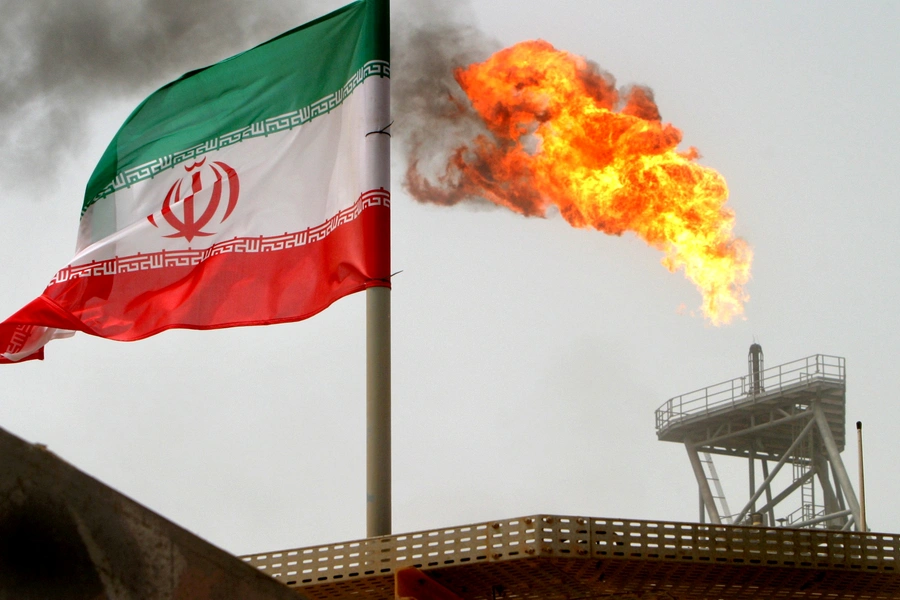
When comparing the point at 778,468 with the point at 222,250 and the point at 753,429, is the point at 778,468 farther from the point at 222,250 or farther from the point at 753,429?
the point at 222,250

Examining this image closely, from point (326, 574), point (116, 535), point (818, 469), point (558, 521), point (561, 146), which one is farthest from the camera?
point (818, 469)

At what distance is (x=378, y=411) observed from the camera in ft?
45.8

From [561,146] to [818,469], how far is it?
38.4 metres

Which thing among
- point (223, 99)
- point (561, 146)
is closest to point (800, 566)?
point (223, 99)

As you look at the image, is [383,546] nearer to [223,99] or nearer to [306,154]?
[306,154]

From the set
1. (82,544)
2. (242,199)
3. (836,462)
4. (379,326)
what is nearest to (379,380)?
(379,326)

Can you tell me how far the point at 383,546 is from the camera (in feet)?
39.3

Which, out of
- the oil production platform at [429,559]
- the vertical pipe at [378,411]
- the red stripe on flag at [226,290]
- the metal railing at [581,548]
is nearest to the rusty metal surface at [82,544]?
the oil production platform at [429,559]

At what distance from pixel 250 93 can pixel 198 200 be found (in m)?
1.58

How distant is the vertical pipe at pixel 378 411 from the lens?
13.5 metres

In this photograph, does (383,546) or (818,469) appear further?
(818,469)

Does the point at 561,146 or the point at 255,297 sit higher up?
the point at 561,146

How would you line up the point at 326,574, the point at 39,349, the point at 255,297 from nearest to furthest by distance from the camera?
1. the point at 326,574
2. the point at 255,297
3. the point at 39,349

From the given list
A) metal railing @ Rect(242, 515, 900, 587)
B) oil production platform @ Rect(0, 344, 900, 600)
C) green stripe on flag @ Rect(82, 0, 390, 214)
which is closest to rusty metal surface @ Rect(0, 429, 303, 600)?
oil production platform @ Rect(0, 344, 900, 600)
